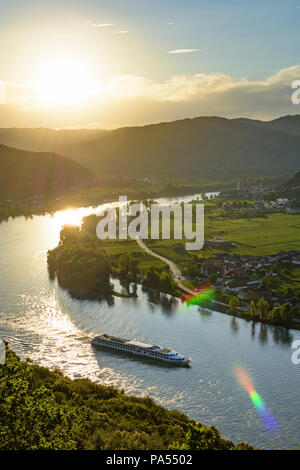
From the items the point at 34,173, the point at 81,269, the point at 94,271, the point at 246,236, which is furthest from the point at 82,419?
the point at 34,173

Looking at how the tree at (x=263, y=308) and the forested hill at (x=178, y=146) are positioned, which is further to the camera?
the forested hill at (x=178, y=146)

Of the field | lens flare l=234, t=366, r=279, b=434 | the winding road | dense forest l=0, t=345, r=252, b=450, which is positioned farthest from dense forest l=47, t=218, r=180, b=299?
dense forest l=0, t=345, r=252, b=450

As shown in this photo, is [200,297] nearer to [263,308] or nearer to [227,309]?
[227,309]

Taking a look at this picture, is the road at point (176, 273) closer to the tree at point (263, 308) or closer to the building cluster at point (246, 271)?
the tree at point (263, 308)

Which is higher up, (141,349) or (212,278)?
(212,278)

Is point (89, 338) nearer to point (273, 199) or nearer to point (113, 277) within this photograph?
point (113, 277)

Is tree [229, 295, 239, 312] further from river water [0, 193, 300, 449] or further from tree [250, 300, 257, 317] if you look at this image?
tree [250, 300, 257, 317]

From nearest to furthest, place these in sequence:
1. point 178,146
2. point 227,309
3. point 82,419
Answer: point 82,419
point 227,309
point 178,146

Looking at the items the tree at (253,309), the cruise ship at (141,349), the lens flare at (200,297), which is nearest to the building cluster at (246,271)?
the lens flare at (200,297)
